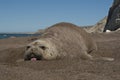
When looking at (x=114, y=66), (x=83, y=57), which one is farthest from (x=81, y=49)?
(x=114, y=66)

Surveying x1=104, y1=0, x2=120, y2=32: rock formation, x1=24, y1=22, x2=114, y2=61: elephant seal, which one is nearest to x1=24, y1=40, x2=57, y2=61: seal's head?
x1=24, y1=22, x2=114, y2=61: elephant seal

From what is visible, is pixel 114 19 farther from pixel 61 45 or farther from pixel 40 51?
pixel 40 51

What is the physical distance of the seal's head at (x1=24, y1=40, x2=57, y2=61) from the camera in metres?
8.18

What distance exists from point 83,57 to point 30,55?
1.70 m

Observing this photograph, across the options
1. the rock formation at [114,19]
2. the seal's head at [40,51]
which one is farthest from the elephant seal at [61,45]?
the rock formation at [114,19]

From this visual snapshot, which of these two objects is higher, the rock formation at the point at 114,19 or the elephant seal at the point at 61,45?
the rock formation at the point at 114,19

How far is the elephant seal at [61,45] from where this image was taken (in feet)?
27.1

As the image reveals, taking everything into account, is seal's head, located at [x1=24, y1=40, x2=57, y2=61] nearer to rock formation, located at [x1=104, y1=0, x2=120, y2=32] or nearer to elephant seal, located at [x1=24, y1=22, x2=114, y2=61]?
elephant seal, located at [x1=24, y1=22, x2=114, y2=61]

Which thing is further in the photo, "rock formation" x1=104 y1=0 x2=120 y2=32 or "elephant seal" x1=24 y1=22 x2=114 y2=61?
"rock formation" x1=104 y1=0 x2=120 y2=32

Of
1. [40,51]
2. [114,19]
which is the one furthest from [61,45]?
[114,19]

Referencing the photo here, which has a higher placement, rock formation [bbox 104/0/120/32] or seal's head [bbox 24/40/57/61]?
rock formation [bbox 104/0/120/32]

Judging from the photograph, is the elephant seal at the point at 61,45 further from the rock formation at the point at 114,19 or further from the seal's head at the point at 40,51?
the rock formation at the point at 114,19

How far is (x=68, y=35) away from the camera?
976 cm

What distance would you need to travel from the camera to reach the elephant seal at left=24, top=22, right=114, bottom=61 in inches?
325
